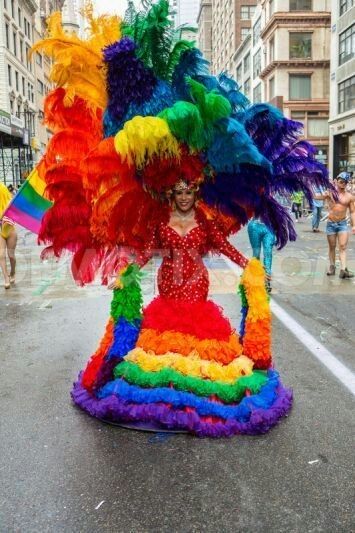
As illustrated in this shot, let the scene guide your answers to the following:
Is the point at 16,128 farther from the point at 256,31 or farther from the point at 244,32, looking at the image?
the point at 244,32

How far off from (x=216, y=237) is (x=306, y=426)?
4.82 feet

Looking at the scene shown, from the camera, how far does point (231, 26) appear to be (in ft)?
263

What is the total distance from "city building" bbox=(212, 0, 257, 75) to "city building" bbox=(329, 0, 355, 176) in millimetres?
32587

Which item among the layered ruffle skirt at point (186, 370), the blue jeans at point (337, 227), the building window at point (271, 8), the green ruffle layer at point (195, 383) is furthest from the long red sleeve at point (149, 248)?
the building window at point (271, 8)

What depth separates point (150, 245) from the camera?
401 centimetres

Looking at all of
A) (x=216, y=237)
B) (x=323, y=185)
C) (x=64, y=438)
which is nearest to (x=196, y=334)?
(x=216, y=237)

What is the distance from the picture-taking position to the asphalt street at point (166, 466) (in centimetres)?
263

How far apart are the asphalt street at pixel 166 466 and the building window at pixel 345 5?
111ft

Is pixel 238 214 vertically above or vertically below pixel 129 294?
above

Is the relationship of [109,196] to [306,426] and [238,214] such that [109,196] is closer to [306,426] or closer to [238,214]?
[238,214]

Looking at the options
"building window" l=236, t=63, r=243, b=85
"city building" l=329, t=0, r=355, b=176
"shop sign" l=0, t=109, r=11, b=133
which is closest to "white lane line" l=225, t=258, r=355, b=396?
"shop sign" l=0, t=109, r=11, b=133

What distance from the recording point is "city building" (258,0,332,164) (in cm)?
4634

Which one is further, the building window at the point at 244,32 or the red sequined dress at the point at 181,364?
the building window at the point at 244,32

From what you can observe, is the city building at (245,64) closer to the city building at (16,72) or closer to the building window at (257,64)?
the building window at (257,64)
